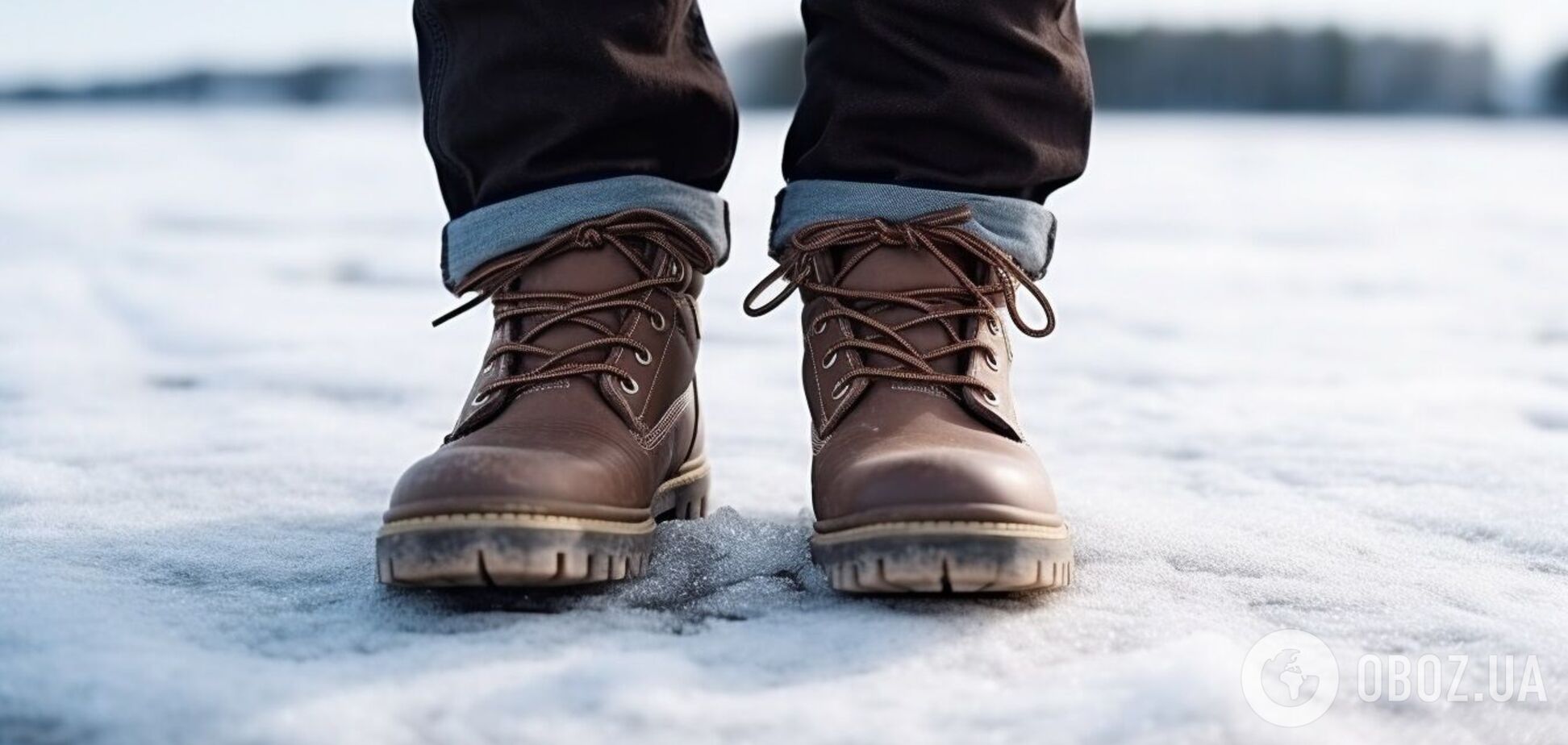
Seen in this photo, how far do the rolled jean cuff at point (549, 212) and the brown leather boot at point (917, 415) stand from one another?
0.11 m

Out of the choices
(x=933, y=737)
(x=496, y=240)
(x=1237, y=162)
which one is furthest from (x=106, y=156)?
(x=933, y=737)

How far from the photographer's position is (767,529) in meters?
1.16

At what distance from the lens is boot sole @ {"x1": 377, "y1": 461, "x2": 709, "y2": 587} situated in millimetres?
939

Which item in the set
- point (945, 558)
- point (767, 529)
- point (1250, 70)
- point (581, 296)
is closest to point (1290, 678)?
point (945, 558)

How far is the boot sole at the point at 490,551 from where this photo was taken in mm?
939

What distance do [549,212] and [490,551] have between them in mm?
321

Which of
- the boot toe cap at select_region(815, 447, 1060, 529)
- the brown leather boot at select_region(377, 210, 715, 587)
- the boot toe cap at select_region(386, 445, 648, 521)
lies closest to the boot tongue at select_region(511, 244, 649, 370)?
the brown leather boot at select_region(377, 210, 715, 587)

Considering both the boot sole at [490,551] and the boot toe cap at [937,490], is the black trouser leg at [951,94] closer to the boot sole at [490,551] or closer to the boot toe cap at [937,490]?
the boot toe cap at [937,490]

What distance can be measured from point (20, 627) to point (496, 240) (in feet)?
1.50

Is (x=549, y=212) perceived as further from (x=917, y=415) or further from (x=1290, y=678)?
(x=1290, y=678)

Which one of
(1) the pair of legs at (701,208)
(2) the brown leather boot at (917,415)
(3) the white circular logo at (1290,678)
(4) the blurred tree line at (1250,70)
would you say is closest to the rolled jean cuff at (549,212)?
(1) the pair of legs at (701,208)

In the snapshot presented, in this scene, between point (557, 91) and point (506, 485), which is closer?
point (506, 485)

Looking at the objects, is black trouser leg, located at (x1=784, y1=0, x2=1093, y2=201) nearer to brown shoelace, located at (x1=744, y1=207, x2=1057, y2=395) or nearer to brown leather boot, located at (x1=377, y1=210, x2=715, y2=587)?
brown shoelace, located at (x1=744, y1=207, x2=1057, y2=395)

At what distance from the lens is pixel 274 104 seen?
20.5 metres
